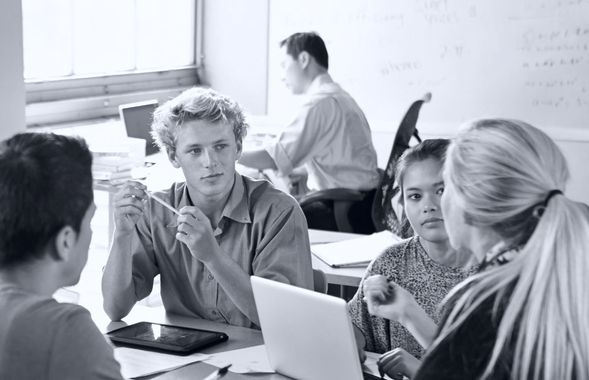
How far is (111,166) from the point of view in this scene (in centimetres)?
432

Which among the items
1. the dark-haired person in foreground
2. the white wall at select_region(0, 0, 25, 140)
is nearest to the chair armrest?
the white wall at select_region(0, 0, 25, 140)

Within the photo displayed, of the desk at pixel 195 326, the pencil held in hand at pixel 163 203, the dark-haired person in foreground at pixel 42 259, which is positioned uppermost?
the dark-haired person in foreground at pixel 42 259

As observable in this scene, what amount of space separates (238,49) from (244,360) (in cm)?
434

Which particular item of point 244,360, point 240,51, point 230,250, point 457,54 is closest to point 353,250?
point 230,250

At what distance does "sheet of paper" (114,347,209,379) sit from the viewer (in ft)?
6.81

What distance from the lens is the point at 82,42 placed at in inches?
207

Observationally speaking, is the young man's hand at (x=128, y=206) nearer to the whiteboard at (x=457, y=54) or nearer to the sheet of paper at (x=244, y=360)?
the sheet of paper at (x=244, y=360)

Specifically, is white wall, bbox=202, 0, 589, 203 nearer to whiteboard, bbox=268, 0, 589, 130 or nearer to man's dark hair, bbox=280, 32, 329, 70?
whiteboard, bbox=268, 0, 589, 130

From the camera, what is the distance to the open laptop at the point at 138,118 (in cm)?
472

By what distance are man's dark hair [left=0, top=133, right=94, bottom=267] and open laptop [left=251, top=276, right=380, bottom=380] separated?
1.93 ft

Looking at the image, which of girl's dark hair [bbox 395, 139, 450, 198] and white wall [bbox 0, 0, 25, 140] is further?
white wall [bbox 0, 0, 25, 140]

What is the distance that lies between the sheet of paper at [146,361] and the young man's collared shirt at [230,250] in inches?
13.2

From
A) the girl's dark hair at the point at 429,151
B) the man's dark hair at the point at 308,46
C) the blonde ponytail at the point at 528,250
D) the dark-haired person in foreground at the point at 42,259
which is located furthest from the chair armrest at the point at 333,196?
the dark-haired person in foreground at the point at 42,259

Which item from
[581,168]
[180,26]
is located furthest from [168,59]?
[581,168]
